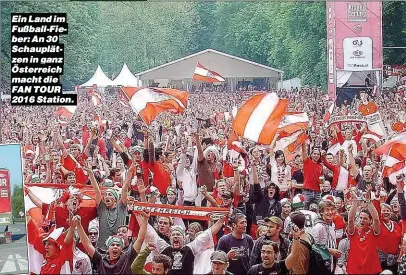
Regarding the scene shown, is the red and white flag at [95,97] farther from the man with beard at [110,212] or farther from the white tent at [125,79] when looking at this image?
the man with beard at [110,212]

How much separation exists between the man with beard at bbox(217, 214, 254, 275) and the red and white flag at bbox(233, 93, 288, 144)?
66cm

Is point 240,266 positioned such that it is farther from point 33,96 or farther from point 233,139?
point 33,96

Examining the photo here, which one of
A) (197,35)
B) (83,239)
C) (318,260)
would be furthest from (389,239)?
(83,239)

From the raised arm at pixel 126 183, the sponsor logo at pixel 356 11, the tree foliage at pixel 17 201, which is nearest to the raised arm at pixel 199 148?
the raised arm at pixel 126 183

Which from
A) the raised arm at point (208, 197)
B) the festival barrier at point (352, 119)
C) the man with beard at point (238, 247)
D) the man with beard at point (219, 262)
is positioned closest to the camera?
the man with beard at point (219, 262)

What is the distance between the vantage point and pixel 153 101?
7102 millimetres

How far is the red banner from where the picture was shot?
6816mm

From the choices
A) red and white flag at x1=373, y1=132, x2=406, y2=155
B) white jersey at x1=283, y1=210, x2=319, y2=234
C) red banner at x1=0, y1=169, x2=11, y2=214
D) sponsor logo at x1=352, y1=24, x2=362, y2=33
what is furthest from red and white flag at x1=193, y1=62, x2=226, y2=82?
red banner at x1=0, y1=169, x2=11, y2=214

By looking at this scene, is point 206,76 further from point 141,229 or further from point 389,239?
point 389,239

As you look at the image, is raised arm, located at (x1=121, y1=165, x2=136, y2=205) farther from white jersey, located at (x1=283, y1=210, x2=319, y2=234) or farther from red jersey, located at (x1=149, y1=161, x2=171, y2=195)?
white jersey, located at (x1=283, y1=210, x2=319, y2=234)

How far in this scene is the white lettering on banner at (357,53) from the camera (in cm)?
712

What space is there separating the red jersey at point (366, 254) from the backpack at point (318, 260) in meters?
0.20

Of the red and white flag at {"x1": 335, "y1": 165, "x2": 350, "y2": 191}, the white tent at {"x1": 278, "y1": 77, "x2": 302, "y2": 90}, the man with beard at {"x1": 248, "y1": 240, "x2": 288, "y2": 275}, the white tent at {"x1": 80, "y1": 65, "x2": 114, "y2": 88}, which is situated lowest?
the man with beard at {"x1": 248, "y1": 240, "x2": 288, "y2": 275}

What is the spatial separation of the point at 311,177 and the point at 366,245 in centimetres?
71
